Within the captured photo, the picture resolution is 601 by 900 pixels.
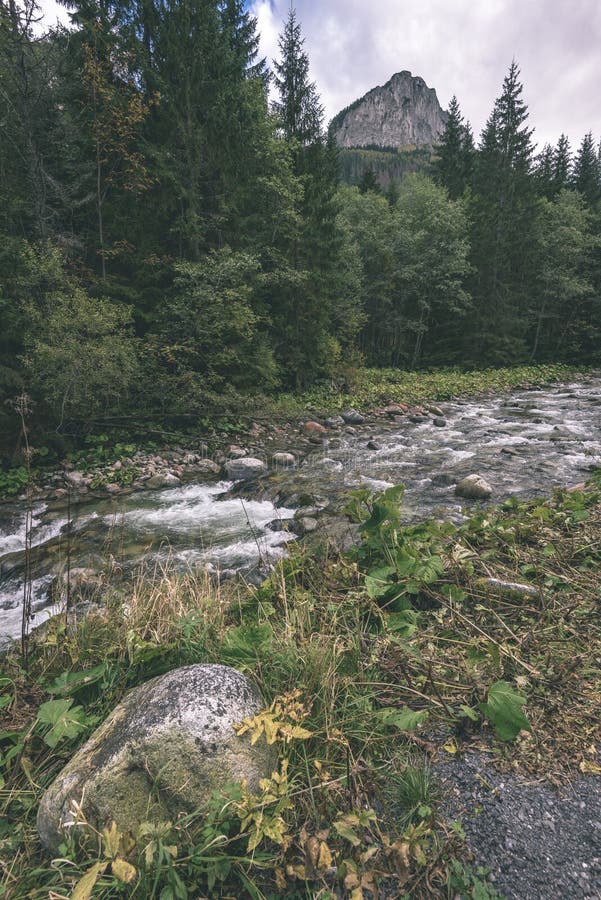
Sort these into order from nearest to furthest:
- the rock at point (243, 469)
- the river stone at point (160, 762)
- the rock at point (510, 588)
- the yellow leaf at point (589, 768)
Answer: the river stone at point (160, 762)
the yellow leaf at point (589, 768)
the rock at point (510, 588)
the rock at point (243, 469)

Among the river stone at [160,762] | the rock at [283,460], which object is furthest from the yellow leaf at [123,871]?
the rock at [283,460]

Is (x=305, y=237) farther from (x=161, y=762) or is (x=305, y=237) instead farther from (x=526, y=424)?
(x=161, y=762)

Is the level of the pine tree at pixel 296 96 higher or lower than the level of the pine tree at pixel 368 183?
lower

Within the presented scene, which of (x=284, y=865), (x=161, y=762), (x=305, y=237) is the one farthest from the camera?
(x=305, y=237)

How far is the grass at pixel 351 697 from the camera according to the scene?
131 cm

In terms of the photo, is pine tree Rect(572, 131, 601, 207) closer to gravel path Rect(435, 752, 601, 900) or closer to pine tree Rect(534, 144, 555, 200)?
pine tree Rect(534, 144, 555, 200)

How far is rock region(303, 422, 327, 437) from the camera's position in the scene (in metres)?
12.2

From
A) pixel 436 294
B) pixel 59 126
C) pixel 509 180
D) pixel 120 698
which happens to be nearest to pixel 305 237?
pixel 59 126

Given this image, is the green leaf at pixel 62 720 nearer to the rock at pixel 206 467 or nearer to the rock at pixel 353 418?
the rock at pixel 206 467

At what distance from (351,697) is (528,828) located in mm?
800

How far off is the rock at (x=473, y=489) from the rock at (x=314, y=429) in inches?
228

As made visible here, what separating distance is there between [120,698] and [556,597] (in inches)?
107

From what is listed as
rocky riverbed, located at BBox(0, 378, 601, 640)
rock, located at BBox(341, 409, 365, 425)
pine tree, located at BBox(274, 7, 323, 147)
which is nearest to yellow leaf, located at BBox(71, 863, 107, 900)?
rocky riverbed, located at BBox(0, 378, 601, 640)

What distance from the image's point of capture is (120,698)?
6.74 ft
